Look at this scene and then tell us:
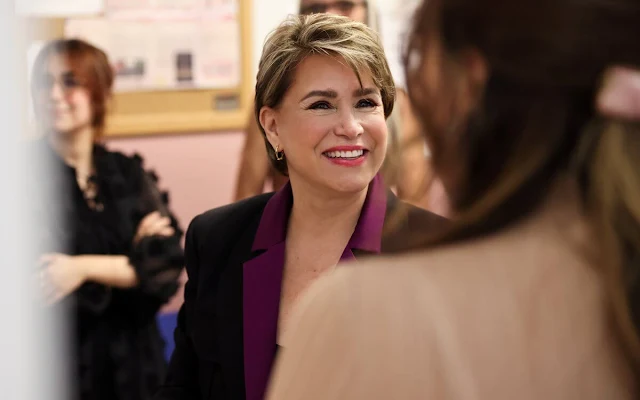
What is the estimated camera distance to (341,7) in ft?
8.62

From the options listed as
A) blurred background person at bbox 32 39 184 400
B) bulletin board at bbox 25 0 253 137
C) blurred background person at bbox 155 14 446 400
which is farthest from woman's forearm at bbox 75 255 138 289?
bulletin board at bbox 25 0 253 137

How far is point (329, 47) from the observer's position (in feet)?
5.79

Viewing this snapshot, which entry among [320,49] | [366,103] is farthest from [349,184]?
[320,49]

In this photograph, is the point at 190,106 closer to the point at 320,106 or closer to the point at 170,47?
the point at 170,47

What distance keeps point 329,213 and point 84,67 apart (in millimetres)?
1319

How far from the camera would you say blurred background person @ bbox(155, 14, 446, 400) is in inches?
65.7

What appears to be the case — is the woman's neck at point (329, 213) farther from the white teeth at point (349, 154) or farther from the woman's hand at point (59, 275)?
the woman's hand at point (59, 275)

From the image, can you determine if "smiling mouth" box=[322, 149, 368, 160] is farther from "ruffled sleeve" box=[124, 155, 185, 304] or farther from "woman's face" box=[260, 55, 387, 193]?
"ruffled sleeve" box=[124, 155, 185, 304]

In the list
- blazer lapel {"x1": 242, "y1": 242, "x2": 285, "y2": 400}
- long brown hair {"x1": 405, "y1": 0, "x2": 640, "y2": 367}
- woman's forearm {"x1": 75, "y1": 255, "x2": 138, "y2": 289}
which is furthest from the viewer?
woman's forearm {"x1": 75, "y1": 255, "x2": 138, "y2": 289}

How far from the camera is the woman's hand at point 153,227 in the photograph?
2.52m

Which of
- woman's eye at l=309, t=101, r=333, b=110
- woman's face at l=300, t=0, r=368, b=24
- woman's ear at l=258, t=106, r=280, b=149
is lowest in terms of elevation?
woman's ear at l=258, t=106, r=280, b=149

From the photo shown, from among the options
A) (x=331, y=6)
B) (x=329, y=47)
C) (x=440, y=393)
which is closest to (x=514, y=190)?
(x=440, y=393)

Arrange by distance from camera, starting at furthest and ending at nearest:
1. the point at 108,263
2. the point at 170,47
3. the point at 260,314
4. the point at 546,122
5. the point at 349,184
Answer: the point at 170,47
the point at 108,263
the point at 349,184
the point at 260,314
the point at 546,122

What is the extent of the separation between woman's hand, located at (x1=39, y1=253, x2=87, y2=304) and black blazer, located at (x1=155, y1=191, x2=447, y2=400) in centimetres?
Result: 79
